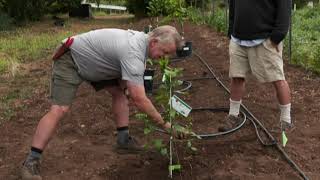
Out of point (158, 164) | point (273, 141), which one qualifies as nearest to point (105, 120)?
point (158, 164)

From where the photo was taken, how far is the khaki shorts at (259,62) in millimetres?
4086

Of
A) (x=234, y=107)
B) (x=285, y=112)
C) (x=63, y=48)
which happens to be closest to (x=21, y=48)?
(x=234, y=107)

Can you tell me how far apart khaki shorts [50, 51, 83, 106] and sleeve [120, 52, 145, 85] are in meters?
0.47

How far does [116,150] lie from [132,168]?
1.34 ft

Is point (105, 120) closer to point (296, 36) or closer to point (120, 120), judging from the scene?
point (120, 120)

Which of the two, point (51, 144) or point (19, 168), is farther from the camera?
point (51, 144)

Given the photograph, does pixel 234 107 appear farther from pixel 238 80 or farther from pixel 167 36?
pixel 167 36

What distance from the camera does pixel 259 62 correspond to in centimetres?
413

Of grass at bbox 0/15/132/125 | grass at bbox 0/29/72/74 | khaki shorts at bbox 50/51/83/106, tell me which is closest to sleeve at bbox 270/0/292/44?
khaki shorts at bbox 50/51/83/106

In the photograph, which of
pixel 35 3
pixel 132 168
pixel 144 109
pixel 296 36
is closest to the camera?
pixel 144 109

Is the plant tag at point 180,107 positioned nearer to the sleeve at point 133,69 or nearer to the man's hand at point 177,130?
the man's hand at point 177,130

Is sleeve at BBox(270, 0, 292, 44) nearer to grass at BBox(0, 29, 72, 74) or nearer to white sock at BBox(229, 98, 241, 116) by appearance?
white sock at BBox(229, 98, 241, 116)

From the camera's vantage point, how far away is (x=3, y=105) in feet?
18.7

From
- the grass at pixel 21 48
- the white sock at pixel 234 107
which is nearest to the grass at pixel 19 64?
the grass at pixel 21 48
